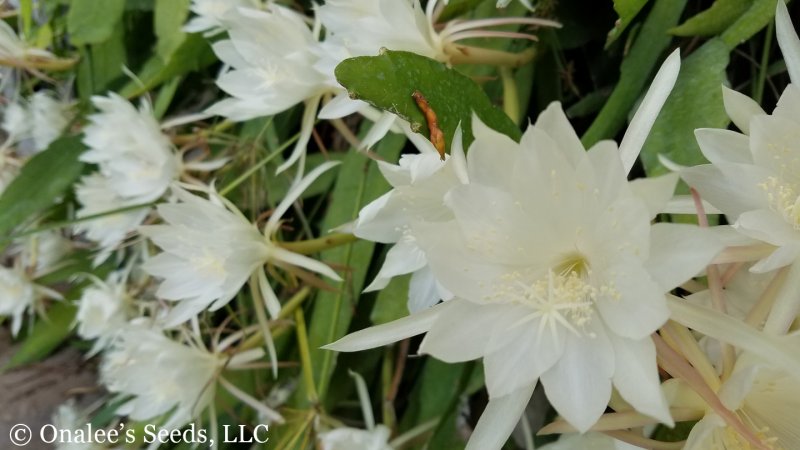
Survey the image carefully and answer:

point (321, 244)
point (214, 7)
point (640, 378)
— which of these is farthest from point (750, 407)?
point (214, 7)

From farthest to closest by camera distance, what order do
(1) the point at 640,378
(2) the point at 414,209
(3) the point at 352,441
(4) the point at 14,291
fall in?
1. (4) the point at 14,291
2. (3) the point at 352,441
3. (2) the point at 414,209
4. (1) the point at 640,378

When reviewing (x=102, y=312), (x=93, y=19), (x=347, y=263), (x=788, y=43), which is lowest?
(x=102, y=312)

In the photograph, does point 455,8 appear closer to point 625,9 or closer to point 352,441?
→ point 625,9

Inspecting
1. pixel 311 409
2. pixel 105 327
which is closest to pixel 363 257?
pixel 311 409

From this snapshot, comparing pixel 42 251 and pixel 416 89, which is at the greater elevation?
pixel 416 89

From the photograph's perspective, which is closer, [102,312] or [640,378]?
[640,378]

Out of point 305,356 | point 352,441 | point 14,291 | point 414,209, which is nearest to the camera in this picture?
point 414,209

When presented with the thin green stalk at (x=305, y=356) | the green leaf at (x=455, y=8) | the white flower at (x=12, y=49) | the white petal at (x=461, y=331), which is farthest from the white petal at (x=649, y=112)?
the white flower at (x=12, y=49)
